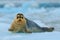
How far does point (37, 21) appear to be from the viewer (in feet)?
8.85

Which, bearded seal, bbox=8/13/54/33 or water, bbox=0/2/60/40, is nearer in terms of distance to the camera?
water, bbox=0/2/60/40

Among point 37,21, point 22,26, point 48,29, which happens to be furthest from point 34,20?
point 22,26

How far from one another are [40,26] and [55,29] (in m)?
0.20

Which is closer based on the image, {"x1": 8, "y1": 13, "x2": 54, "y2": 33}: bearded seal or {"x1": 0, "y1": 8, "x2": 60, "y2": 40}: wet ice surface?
{"x1": 0, "y1": 8, "x2": 60, "y2": 40}: wet ice surface

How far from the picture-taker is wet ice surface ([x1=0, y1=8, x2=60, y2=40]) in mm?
1955

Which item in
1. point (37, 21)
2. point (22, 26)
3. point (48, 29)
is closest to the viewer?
point (22, 26)

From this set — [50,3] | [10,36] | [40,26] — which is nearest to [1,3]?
[50,3]

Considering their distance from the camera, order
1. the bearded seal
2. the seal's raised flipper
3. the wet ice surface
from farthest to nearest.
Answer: the seal's raised flipper, the bearded seal, the wet ice surface

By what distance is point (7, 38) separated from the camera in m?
1.90

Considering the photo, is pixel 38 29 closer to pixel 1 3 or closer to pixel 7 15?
pixel 7 15

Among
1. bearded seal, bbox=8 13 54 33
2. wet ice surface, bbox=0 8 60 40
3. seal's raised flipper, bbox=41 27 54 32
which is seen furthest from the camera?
seal's raised flipper, bbox=41 27 54 32

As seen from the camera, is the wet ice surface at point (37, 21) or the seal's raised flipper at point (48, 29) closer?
the wet ice surface at point (37, 21)

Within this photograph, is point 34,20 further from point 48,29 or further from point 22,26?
point 22,26

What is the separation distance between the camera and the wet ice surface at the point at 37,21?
1.95 m
